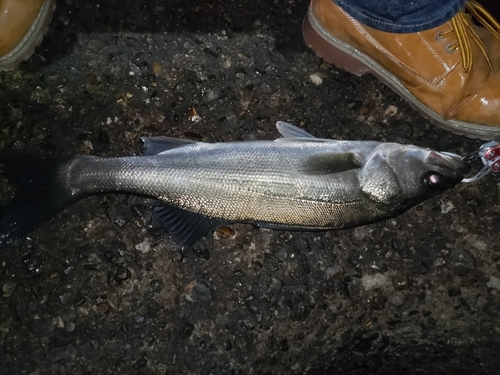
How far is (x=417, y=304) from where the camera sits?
221 centimetres

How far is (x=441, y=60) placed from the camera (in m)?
2.03

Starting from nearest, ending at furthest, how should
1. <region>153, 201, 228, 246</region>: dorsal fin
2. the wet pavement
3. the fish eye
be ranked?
the fish eye < <region>153, 201, 228, 246</region>: dorsal fin < the wet pavement

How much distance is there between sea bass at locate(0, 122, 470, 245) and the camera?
183cm

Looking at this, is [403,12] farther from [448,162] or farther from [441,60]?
[448,162]

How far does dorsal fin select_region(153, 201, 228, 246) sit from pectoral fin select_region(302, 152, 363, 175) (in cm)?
47

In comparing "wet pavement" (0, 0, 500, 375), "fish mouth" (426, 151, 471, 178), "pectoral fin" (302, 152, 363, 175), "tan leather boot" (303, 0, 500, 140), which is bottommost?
"wet pavement" (0, 0, 500, 375)

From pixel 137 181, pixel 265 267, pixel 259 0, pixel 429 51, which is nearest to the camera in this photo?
pixel 137 181

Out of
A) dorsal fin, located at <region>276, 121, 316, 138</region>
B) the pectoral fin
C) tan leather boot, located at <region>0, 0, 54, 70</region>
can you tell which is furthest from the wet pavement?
the pectoral fin

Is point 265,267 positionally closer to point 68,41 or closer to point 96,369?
point 96,369

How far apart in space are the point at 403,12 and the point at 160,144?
1218 millimetres

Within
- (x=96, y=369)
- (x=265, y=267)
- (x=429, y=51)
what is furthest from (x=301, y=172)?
(x=96, y=369)

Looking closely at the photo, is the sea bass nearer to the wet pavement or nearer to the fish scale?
the fish scale

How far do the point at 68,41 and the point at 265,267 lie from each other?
169 cm

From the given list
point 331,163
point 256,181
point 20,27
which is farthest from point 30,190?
point 331,163
